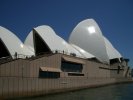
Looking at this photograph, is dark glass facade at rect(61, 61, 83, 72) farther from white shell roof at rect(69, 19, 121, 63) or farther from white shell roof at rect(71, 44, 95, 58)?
white shell roof at rect(69, 19, 121, 63)

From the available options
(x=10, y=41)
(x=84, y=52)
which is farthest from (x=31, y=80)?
(x=84, y=52)

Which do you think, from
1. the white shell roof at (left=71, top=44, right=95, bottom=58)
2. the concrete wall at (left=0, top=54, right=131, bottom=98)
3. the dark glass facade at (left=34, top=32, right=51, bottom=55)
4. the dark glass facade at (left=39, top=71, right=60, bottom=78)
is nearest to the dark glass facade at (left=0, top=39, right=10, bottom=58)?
the dark glass facade at (left=34, top=32, right=51, bottom=55)

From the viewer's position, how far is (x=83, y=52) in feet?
178

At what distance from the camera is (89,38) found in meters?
56.6

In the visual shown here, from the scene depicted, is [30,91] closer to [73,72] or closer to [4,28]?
[73,72]

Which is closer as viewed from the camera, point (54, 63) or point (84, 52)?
point (54, 63)

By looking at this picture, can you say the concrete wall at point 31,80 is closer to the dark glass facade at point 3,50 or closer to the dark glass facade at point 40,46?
the dark glass facade at point 40,46

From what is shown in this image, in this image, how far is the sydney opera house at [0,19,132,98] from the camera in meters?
27.0

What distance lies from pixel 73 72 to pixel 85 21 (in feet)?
73.3

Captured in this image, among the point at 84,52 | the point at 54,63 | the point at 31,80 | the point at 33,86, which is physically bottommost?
the point at 33,86

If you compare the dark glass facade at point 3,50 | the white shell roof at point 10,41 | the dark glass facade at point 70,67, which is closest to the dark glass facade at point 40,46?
the white shell roof at point 10,41

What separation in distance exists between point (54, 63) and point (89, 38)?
23.5 metres

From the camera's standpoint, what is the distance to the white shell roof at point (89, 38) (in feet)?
185

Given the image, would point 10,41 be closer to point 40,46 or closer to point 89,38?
point 40,46
